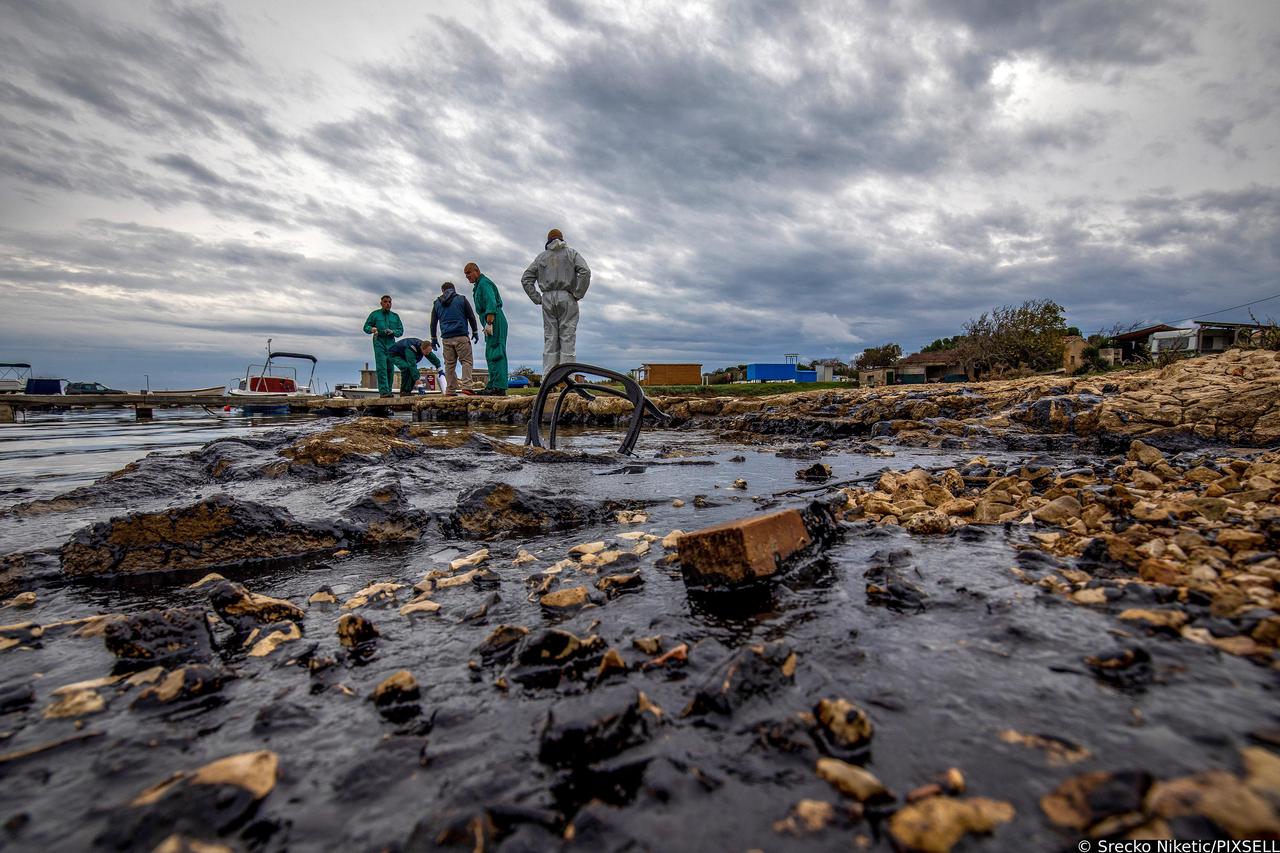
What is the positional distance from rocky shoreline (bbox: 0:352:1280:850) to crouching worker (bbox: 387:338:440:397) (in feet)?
64.1

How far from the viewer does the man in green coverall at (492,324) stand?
61.4 feet

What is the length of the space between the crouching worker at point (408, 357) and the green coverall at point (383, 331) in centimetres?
23

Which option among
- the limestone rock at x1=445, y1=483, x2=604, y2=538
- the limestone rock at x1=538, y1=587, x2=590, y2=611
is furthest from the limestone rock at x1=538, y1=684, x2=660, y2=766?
the limestone rock at x1=445, y1=483, x2=604, y2=538

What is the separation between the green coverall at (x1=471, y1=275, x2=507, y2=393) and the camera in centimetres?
1903

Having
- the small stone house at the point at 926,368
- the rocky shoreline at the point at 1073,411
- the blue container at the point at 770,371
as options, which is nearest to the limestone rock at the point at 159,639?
the rocky shoreline at the point at 1073,411

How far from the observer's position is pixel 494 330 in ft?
66.2

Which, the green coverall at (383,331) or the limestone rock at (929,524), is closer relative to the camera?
the limestone rock at (929,524)

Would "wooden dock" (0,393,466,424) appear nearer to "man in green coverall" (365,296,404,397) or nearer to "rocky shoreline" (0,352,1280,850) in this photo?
"man in green coverall" (365,296,404,397)

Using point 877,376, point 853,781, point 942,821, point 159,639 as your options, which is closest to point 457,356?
point 159,639

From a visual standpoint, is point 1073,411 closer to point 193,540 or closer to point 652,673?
point 652,673

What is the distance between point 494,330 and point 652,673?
1968cm

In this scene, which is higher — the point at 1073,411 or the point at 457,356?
the point at 457,356

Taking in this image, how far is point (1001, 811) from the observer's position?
1.23 meters

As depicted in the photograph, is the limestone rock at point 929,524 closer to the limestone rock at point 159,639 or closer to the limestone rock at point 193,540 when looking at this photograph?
the limestone rock at point 159,639
